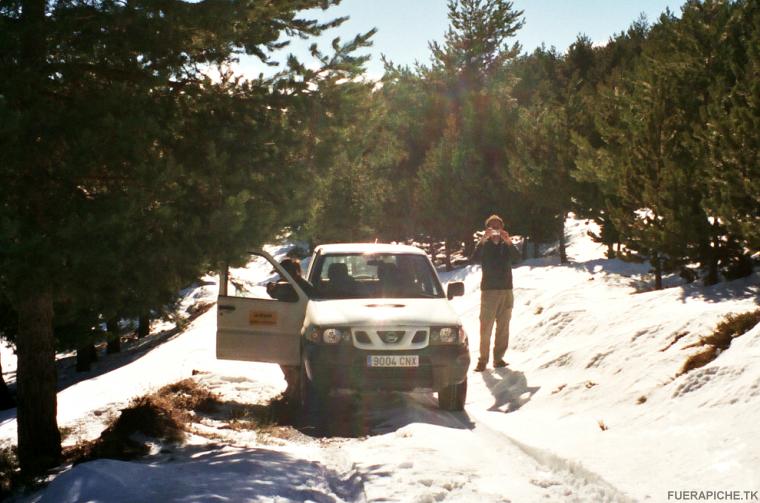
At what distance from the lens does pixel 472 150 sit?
35.6 metres

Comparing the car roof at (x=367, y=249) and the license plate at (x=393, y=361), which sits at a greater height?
the car roof at (x=367, y=249)

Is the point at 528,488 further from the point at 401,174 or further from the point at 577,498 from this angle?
the point at 401,174

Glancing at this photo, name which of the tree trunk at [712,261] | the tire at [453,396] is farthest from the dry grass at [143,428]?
the tree trunk at [712,261]

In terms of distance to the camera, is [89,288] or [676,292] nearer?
[89,288]

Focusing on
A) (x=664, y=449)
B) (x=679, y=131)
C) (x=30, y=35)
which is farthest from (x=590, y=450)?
(x=679, y=131)

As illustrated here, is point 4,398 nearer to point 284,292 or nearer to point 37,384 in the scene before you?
point 37,384

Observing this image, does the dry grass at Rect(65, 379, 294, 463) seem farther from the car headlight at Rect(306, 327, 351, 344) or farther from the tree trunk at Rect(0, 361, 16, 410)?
the tree trunk at Rect(0, 361, 16, 410)

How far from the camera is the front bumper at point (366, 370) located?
28.2ft

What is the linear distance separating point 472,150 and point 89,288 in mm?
29646

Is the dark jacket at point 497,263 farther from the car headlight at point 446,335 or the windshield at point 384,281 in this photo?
the car headlight at point 446,335

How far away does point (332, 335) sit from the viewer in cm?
872

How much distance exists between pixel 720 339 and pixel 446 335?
9.78 feet


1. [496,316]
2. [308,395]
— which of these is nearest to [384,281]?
[308,395]

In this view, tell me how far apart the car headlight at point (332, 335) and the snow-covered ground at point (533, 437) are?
965 millimetres
